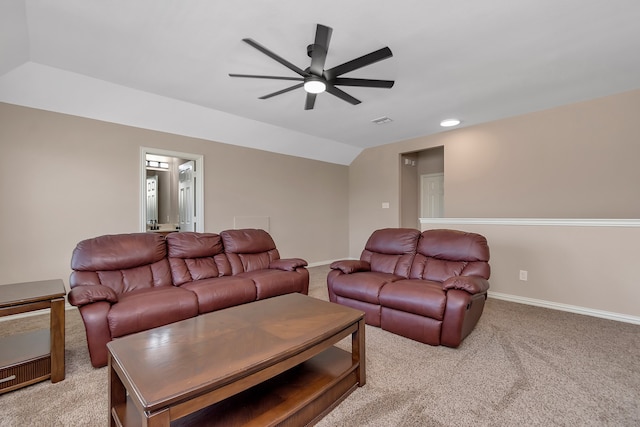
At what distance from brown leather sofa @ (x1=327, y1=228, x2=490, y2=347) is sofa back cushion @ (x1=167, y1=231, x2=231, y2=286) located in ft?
4.38

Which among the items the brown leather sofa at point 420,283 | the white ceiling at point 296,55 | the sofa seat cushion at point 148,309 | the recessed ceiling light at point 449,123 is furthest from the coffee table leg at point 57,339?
the recessed ceiling light at point 449,123

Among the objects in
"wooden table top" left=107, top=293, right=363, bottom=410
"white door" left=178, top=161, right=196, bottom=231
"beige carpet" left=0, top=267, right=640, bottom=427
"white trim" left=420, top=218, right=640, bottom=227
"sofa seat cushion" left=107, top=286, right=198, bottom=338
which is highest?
"white door" left=178, top=161, right=196, bottom=231

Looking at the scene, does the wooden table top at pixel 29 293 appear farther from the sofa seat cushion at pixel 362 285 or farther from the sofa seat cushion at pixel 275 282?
the sofa seat cushion at pixel 362 285

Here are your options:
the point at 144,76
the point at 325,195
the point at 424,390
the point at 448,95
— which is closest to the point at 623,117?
the point at 448,95

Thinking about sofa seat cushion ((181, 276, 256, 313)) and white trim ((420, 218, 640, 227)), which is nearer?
sofa seat cushion ((181, 276, 256, 313))

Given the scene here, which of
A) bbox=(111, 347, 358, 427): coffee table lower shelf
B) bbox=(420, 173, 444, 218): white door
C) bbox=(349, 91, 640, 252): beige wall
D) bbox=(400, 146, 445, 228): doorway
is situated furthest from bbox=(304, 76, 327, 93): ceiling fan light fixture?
bbox=(420, 173, 444, 218): white door

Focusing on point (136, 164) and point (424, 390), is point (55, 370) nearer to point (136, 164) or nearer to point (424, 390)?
point (424, 390)

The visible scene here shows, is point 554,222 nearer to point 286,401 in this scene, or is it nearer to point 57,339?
point 286,401

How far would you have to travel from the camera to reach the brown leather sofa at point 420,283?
2393 mm

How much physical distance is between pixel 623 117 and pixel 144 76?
5.56 meters

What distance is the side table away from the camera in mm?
1770

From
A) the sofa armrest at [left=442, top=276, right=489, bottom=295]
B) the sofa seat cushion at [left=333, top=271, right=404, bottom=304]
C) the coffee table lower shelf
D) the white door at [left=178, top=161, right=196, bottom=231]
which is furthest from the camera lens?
the white door at [left=178, top=161, right=196, bottom=231]

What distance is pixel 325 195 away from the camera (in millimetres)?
6363

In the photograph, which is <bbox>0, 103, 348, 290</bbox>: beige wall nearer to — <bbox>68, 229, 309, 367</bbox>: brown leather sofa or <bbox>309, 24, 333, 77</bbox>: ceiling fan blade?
<bbox>68, 229, 309, 367</bbox>: brown leather sofa
